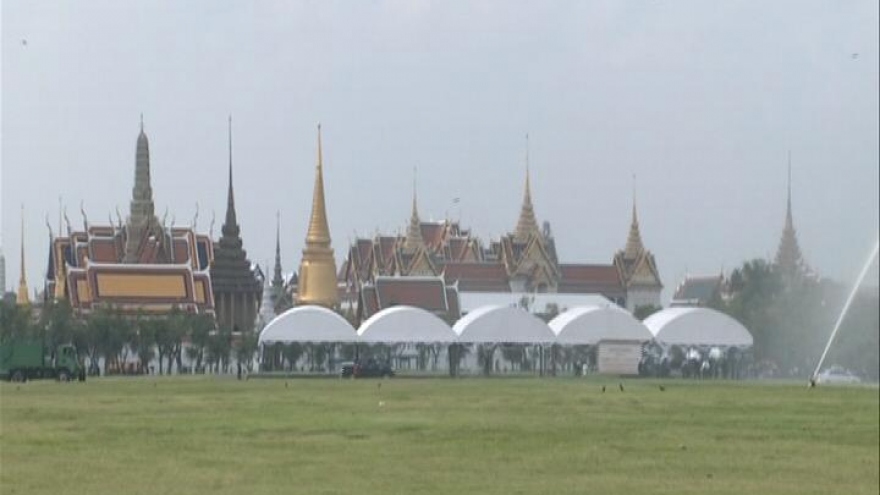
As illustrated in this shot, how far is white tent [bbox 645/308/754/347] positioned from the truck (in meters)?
21.2

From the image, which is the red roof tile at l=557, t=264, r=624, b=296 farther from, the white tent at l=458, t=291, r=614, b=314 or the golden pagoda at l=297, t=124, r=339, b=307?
the golden pagoda at l=297, t=124, r=339, b=307

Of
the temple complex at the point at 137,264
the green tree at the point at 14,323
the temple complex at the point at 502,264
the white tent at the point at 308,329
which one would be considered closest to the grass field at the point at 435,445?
the green tree at the point at 14,323

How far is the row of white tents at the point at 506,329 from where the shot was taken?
62000mm

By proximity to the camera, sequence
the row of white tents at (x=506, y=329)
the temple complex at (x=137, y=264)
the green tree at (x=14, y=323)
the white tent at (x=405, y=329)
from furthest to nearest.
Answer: the temple complex at (x=137, y=264) < the white tent at (x=405, y=329) < the row of white tents at (x=506, y=329) < the green tree at (x=14, y=323)

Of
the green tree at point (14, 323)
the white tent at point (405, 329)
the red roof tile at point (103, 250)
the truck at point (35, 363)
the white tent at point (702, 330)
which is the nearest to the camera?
the truck at point (35, 363)

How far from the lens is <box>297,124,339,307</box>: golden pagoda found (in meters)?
85.8

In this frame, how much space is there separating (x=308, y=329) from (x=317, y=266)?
79.0 feet

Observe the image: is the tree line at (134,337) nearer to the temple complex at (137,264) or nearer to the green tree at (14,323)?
the green tree at (14,323)

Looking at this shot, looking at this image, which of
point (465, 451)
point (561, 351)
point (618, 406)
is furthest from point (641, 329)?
point (465, 451)

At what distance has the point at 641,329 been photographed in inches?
2534

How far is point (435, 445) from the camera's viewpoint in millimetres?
Answer: 20453

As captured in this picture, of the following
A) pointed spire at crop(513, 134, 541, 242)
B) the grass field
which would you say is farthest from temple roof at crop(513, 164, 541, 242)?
the grass field

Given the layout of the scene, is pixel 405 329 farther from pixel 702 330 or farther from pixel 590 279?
pixel 590 279

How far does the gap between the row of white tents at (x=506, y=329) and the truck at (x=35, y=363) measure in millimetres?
9037
